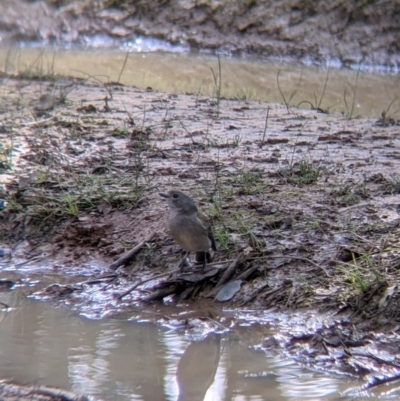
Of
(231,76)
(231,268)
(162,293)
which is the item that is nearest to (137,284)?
(162,293)

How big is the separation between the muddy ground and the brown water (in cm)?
238

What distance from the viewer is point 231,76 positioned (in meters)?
13.3

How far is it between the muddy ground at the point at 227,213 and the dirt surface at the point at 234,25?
678 centimetres

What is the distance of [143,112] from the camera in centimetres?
891

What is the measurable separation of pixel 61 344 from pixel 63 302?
2.34 ft

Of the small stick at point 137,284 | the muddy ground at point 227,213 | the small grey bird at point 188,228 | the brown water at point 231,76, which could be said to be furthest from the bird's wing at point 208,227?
the brown water at point 231,76

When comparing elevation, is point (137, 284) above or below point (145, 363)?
above

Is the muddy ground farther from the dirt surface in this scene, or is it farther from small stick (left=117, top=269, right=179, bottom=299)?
the dirt surface

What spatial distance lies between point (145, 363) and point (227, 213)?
1851mm

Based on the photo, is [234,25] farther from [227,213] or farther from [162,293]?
[162,293]

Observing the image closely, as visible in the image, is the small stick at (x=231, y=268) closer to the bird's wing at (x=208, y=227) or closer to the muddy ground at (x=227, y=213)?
the muddy ground at (x=227, y=213)

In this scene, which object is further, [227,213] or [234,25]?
[234,25]

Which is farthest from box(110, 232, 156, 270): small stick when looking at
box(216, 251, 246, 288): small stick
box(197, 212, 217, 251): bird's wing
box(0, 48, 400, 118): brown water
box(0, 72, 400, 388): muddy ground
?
box(0, 48, 400, 118): brown water

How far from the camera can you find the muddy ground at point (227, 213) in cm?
484
